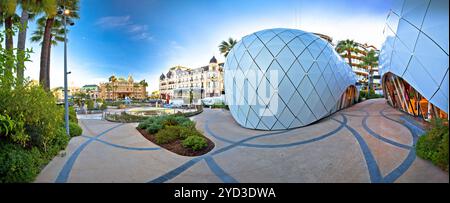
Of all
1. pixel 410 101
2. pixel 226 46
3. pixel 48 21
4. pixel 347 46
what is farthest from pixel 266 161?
pixel 347 46

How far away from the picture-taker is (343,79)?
11914 mm

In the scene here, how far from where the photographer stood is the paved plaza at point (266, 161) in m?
4.00

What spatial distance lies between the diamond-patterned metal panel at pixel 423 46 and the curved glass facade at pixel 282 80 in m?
3.24

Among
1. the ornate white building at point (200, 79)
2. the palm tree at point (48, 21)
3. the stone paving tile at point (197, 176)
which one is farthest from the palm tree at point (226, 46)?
the stone paving tile at point (197, 176)

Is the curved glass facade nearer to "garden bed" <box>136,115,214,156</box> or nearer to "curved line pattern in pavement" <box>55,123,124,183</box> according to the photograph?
"garden bed" <box>136,115,214,156</box>

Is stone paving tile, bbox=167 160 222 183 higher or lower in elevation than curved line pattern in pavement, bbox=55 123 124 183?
lower

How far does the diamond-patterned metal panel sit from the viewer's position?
452 cm

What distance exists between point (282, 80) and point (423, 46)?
501 centimetres

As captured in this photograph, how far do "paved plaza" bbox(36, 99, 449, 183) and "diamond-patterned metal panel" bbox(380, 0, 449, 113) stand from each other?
1848 millimetres

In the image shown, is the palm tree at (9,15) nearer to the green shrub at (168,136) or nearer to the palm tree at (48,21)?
the palm tree at (48,21)

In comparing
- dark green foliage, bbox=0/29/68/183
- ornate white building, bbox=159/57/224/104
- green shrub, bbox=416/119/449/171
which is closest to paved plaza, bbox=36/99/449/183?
green shrub, bbox=416/119/449/171
